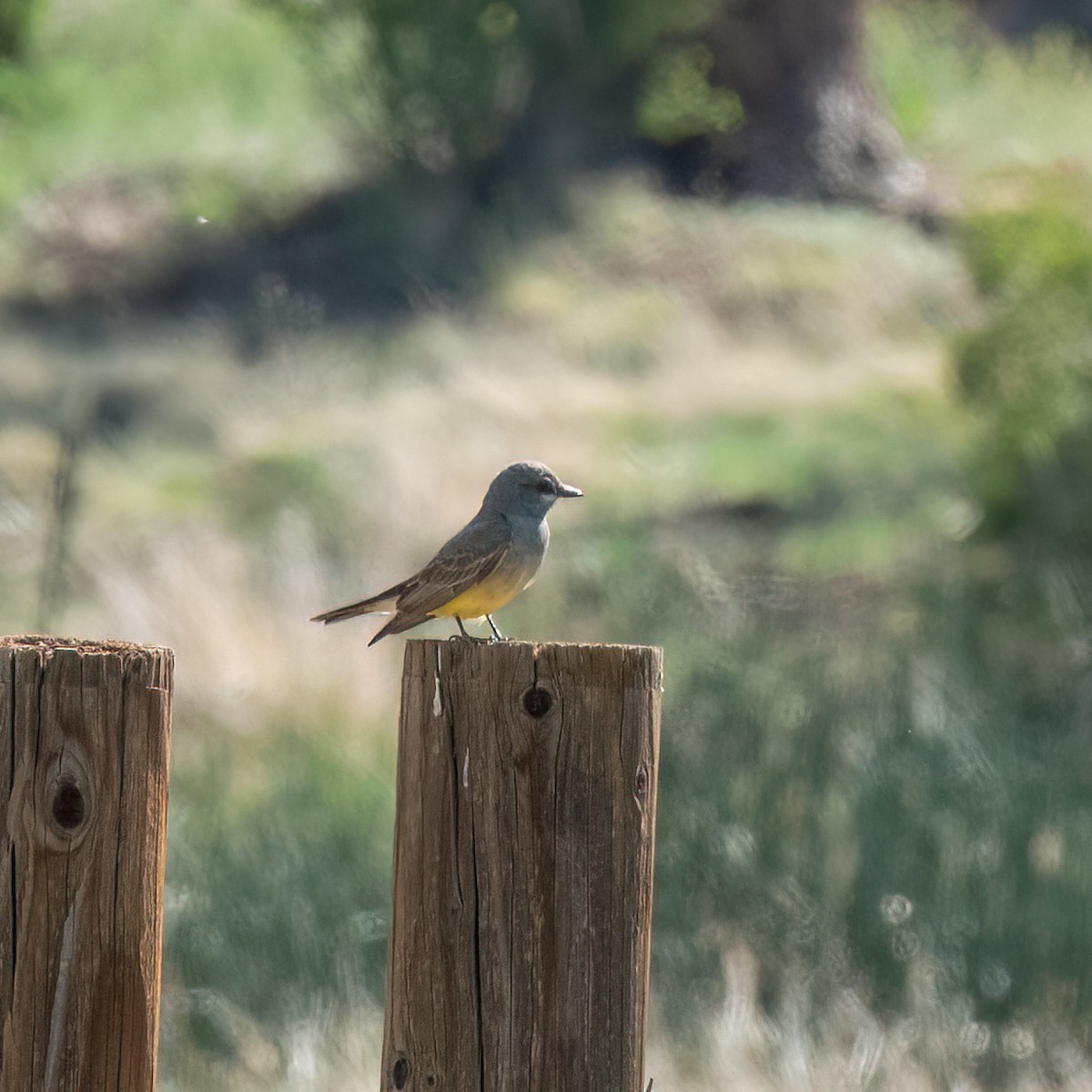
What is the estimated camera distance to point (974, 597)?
→ 30.5ft

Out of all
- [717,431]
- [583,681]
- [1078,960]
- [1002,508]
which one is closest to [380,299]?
[717,431]

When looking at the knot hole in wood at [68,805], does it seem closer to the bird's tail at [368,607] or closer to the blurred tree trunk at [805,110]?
the bird's tail at [368,607]

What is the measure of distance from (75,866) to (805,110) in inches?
727

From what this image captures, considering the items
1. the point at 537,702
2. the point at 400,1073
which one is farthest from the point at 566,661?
the point at 400,1073

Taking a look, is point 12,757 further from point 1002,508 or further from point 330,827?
point 1002,508

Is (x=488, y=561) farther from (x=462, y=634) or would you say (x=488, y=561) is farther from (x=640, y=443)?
(x=640, y=443)

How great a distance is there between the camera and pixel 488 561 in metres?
3.83

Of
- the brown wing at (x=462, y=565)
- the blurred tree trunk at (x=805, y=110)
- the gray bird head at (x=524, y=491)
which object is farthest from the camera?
the blurred tree trunk at (x=805, y=110)

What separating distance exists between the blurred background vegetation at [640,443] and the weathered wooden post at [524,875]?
3.41 m

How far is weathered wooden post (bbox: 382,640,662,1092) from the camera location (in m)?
2.13

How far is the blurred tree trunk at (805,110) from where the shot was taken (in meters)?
18.6

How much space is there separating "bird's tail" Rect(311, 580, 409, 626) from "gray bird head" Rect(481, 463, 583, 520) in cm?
31

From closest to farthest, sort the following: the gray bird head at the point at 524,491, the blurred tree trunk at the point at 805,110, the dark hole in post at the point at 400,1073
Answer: the dark hole in post at the point at 400,1073, the gray bird head at the point at 524,491, the blurred tree trunk at the point at 805,110

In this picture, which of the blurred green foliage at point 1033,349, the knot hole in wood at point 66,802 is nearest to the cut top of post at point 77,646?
the knot hole in wood at point 66,802
